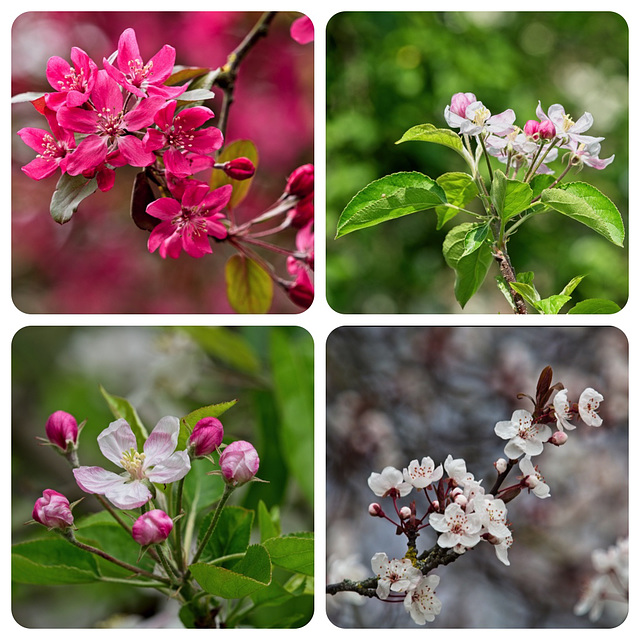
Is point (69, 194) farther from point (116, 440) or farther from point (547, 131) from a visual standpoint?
point (547, 131)

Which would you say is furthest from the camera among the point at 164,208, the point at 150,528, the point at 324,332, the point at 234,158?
the point at 324,332

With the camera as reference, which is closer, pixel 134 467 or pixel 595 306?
pixel 134 467

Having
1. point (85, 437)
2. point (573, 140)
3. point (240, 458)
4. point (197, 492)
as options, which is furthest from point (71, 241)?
point (573, 140)

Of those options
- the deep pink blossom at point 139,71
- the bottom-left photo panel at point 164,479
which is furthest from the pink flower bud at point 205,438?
the deep pink blossom at point 139,71

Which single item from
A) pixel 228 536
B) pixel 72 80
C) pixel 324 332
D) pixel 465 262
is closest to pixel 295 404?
pixel 324 332

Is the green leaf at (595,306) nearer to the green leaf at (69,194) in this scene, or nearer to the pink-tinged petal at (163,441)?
the pink-tinged petal at (163,441)

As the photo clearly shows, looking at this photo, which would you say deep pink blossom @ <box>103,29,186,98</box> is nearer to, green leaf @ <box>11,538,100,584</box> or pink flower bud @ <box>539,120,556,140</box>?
pink flower bud @ <box>539,120,556,140</box>
